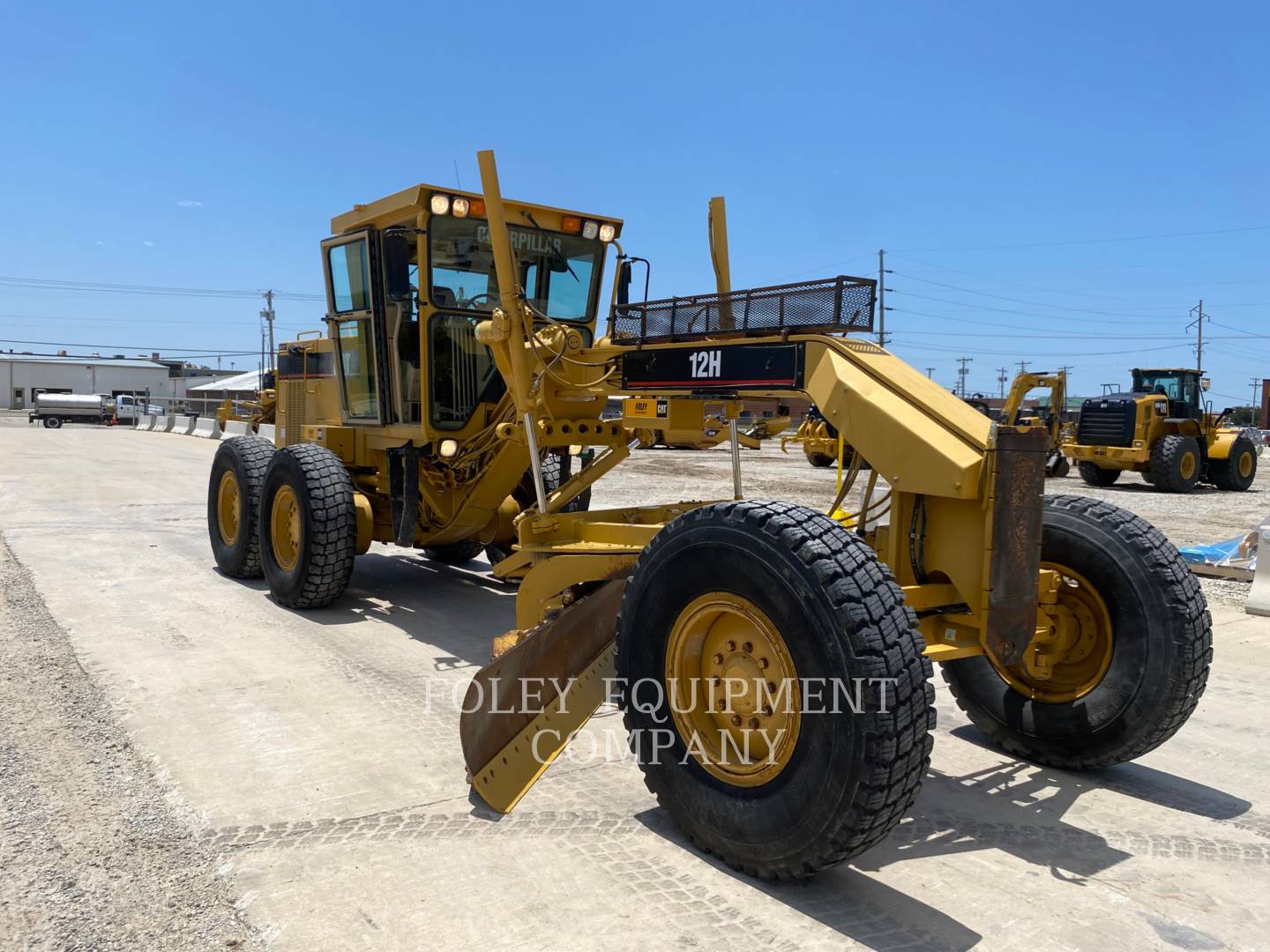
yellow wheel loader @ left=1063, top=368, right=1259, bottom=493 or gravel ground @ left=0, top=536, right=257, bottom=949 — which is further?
yellow wheel loader @ left=1063, top=368, right=1259, bottom=493

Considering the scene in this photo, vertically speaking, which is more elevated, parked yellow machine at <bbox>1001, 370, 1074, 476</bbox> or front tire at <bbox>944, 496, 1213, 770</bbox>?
parked yellow machine at <bbox>1001, 370, 1074, 476</bbox>

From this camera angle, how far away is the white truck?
44.5m

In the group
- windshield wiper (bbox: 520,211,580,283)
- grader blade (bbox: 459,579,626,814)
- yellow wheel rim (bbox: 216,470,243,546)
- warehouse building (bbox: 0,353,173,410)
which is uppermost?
warehouse building (bbox: 0,353,173,410)

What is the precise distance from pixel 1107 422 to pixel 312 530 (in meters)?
18.1

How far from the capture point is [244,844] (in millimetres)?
3537

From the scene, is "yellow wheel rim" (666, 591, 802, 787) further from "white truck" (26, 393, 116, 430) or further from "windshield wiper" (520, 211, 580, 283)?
"white truck" (26, 393, 116, 430)

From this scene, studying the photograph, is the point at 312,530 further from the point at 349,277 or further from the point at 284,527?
the point at 349,277

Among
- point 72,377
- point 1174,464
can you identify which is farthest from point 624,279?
point 72,377

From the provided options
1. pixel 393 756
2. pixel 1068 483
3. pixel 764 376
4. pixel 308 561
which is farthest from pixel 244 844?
pixel 1068 483

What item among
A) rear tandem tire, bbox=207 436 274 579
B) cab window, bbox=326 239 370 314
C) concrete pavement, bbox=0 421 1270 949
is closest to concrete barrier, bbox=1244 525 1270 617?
concrete pavement, bbox=0 421 1270 949

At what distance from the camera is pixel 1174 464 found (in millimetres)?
19672

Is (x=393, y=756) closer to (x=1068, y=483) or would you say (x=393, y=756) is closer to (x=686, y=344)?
(x=686, y=344)

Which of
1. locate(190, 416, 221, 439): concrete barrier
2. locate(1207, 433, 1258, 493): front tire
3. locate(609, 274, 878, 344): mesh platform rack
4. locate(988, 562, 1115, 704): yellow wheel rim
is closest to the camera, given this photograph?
locate(609, 274, 878, 344): mesh platform rack

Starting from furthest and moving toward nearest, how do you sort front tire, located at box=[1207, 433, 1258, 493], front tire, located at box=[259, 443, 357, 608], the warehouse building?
the warehouse building, front tire, located at box=[1207, 433, 1258, 493], front tire, located at box=[259, 443, 357, 608]
